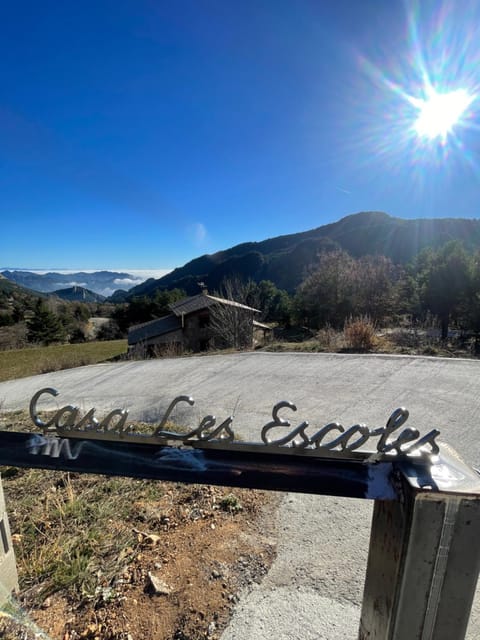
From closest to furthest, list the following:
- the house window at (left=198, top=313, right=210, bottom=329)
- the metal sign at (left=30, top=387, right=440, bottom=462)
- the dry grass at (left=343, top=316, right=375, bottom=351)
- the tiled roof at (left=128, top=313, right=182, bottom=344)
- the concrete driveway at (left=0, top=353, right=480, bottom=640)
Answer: the metal sign at (left=30, top=387, right=440, bottom=462) < the concrete driveway at (left=0, top=353, right=480, bottom=640) < the dry grass at (left=343, top=316, right=375, bottom=351) < the house window at (left=198, top=313, right=210, bottom=329) < the tiled roof at (left=128, top=313, right=182, bottom=344)

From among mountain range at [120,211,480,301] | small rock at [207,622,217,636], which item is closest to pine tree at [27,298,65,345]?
mountain range at [120,211,480,301]

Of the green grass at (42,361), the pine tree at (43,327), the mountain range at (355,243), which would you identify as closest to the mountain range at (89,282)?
the mountain range at (355,243)

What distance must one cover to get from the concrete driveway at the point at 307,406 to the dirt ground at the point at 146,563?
0.17m

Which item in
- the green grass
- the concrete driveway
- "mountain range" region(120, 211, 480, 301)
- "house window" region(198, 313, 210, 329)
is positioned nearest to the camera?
the concrete driveway

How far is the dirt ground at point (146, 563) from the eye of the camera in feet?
4.76

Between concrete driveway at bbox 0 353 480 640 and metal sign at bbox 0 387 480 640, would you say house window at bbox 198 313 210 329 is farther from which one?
metal sign at bbox 0 387 480 640

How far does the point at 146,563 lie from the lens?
1.79 metres

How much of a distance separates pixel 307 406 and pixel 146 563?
2.91m

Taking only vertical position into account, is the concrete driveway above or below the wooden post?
below

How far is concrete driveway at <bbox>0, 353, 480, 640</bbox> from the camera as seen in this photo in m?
1.58

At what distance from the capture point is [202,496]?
2.41m

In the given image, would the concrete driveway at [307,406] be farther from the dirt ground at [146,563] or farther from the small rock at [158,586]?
the small rock at [158,586]

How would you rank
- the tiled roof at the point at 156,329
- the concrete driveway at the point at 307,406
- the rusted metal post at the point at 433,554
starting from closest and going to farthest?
the rusted metal post at the point at 433,554 → the concrete driveway at the point at 307,406 → the tiled roof at the point at 156,329

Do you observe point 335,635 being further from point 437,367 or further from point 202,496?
point 437,367
